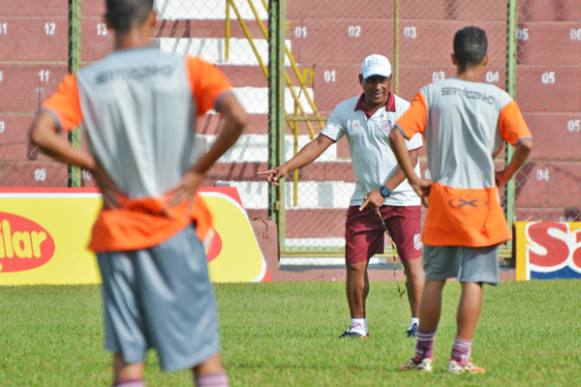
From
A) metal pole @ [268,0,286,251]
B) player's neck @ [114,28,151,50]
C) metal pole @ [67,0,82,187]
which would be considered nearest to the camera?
player's neck @ [114,28,151,50]

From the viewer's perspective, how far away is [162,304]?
5.23 meters

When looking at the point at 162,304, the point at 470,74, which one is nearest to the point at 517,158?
the point at 470,74

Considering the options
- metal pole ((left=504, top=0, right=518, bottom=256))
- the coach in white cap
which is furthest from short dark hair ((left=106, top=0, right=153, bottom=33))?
metal pole ((left=504, top=0, right=518, bottom=256))

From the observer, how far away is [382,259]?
59.5ft

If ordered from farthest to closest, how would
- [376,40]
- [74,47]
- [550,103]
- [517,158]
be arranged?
[550,103]
[376,40]
[74,47]
[517,158]

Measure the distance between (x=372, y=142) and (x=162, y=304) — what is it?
234 inches

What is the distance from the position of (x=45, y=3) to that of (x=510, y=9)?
343 inches

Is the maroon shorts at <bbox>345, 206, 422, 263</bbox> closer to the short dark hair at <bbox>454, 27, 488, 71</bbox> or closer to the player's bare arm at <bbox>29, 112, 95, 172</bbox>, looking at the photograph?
the short dark hair at <bbox>454, 27, 488, 71</bbox>

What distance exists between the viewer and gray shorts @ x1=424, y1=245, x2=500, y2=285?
795 centimetres

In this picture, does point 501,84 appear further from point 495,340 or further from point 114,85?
point 114,85

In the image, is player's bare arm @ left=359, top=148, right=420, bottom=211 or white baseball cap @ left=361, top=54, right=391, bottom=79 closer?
player's bare arm @ left=359, top=148, right=420, bottom=211

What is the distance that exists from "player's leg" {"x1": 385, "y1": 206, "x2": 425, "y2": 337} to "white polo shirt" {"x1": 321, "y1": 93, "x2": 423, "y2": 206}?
85 mm

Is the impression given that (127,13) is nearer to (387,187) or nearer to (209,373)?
(209,373)

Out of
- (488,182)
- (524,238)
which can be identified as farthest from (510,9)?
(488,182)
